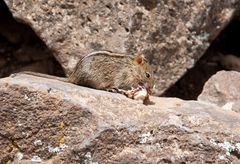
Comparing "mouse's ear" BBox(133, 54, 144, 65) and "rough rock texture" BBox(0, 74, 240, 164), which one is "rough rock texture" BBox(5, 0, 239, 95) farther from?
"rough rock texture" BBox(0, 74, 240, 164)

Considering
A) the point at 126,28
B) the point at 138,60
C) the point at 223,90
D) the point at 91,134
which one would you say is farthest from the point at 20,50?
the point at 91,134

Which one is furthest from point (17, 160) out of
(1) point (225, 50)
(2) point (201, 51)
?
(1) point (225, 50)

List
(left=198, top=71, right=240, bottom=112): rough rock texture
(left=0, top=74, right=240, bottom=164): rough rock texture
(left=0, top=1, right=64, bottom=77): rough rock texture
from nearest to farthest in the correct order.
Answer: (left=0, top=74, right=240, bottom=164): rough rock texture, (left=198, top=71, right=240, bottom=112): rough rock texture, (left=0, top=1, right=64, bottom=77): rough rock texture

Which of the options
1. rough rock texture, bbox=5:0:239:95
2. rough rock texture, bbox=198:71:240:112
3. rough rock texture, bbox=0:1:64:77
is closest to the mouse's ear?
rough rock texture, bbox=5:0:239:95

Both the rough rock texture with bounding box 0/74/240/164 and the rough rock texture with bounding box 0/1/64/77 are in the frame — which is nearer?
the rough rock texture with bounding box 0/74/240/164

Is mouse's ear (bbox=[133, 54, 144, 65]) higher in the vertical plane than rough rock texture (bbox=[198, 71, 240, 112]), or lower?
higher

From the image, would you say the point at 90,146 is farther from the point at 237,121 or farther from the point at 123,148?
the point at 237,121
